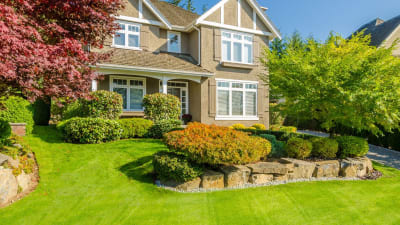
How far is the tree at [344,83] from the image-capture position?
6.85 meters

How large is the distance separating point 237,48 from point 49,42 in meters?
12.1

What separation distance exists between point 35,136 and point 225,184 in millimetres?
6986

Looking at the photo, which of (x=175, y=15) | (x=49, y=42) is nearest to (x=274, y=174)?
(x=49, y=42)

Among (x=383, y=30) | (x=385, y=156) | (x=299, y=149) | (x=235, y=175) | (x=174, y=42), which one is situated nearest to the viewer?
(x=235, y=175)

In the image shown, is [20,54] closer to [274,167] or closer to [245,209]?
[245,209]

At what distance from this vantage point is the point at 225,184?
19.0ft

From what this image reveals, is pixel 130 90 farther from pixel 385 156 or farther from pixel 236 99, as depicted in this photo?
pixel 385 156

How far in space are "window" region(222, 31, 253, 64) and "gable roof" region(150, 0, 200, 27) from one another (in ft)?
10.2

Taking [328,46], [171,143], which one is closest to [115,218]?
[171,143]

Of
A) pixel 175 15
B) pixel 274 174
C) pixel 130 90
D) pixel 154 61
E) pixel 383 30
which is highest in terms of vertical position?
pixel 383 30

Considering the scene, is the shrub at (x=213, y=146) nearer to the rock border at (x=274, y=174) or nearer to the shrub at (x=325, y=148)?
the rock border at (x=274, y=174)

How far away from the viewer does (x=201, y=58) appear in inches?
591

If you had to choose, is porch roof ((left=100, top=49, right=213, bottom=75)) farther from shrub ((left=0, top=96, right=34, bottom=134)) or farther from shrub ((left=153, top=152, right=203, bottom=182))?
shrub ((left=153, top=152, right=203, bottom=182))

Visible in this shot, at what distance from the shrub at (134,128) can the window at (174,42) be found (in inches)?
284
